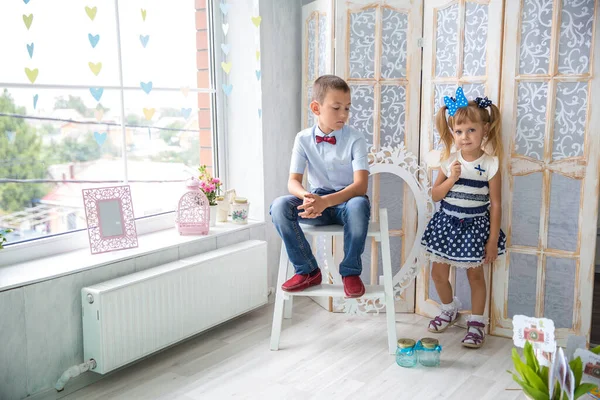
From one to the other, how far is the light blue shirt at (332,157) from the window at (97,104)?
758 mm

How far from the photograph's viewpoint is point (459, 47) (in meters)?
2.90

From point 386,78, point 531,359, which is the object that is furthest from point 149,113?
point 531,359

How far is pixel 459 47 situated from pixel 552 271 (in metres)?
1.16

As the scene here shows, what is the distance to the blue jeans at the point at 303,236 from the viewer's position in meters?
2.56

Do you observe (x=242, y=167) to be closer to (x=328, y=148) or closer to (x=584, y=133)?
(x=328, y=148)

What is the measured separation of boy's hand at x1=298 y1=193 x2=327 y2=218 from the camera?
99.2 inches

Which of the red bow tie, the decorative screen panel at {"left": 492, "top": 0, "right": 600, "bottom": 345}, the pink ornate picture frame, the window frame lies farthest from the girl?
the pink ornate picture frame

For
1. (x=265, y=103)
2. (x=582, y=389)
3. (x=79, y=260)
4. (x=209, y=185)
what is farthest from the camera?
(x=265, y=103)

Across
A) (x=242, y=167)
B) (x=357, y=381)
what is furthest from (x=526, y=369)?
(x=242, y=167)

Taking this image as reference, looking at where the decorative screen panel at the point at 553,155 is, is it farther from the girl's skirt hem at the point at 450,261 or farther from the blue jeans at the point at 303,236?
the blue jeans at the point at 303,236

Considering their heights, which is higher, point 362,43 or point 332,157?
point 362,43

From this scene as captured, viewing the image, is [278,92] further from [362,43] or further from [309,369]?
[309,369]

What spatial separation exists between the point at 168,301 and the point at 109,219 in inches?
17.4

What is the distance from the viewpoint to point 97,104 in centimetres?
269
